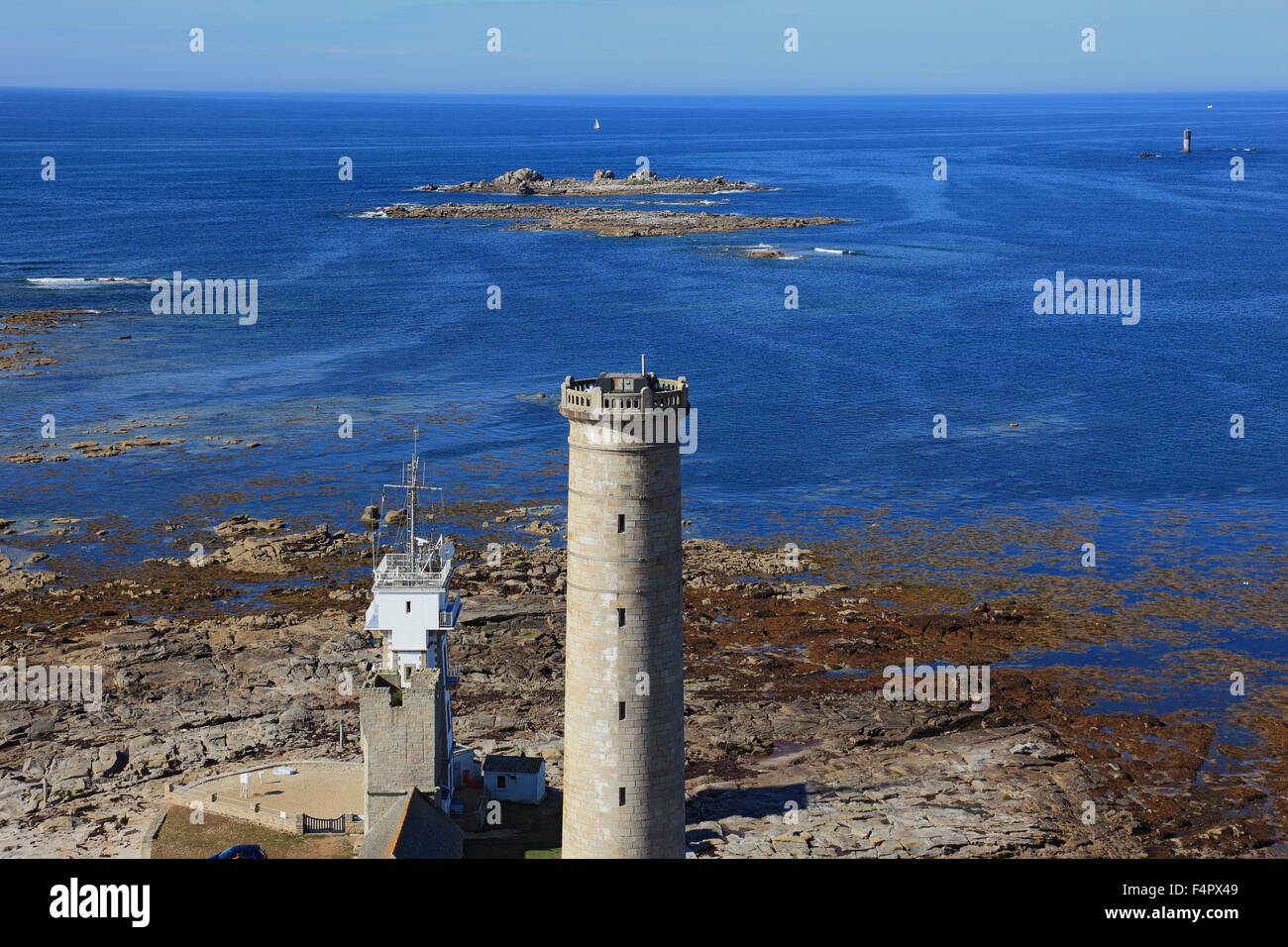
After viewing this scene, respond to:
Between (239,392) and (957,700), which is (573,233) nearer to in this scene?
(239,392)

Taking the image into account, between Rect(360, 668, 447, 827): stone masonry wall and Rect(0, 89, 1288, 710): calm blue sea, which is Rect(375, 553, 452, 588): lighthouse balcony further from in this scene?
Rect(0, 89, 1288, 710): calm blue sea

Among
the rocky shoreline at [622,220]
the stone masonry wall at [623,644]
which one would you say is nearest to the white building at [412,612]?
the stone masonry wall at [623,644]

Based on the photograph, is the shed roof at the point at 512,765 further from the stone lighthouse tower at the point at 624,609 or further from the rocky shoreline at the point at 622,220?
the rocky shoreline at the point at 622,220

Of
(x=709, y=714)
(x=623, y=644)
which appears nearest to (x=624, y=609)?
(x=623, y=644)

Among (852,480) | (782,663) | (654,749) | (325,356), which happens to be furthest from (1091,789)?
(325,356)

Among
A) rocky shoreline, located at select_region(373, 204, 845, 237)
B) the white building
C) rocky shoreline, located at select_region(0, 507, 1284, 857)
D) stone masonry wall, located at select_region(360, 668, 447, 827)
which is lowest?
rocky shoreline, located at select_region(0, 507, 1284, 857)

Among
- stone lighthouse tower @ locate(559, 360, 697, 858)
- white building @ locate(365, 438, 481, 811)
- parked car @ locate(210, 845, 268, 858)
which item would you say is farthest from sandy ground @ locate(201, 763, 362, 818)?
stone lighthouse tower @ locate(559, 360, 697, 858)
